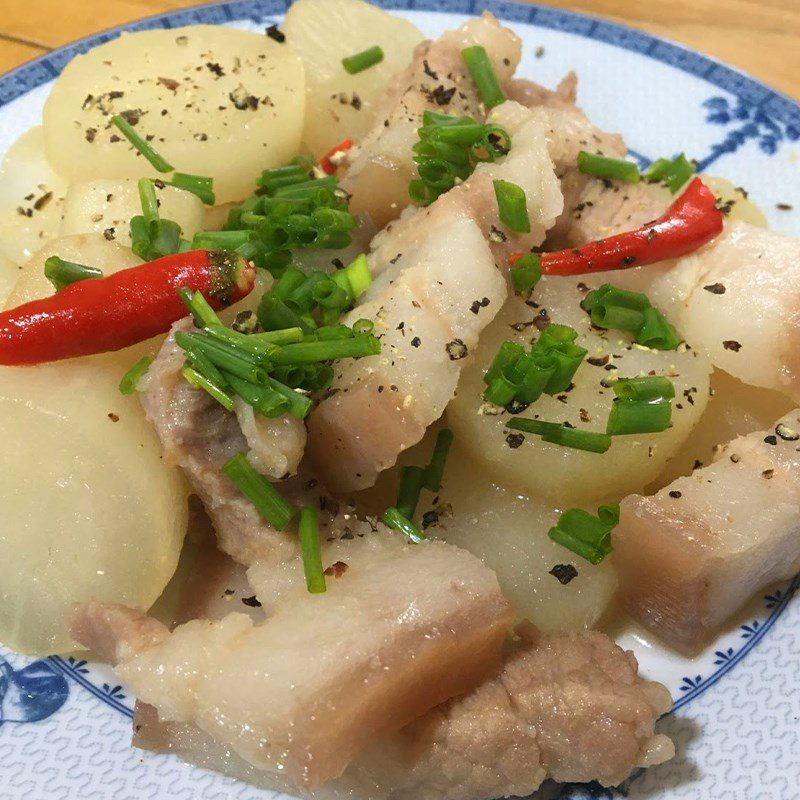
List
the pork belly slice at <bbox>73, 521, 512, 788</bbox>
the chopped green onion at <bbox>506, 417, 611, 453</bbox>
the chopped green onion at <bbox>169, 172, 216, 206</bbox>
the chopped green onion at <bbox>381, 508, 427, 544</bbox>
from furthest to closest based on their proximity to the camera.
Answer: the chopped green onion at <bbox>169, 172, 216, 206</bbox> → the chopped green onion at <bbox>506, 417, 611, 453</bbox> → the chopped green onion at <bbox>381, 508, 427, 544</bbox> → the pork belly slice at <bbox>73, 521, 512, 788</bbox>

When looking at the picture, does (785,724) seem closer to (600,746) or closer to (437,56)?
(600,746)

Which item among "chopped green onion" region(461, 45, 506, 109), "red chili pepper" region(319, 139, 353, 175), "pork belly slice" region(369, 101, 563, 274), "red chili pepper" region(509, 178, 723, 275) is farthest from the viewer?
"red chili pepper" region(319, 139, 353, 175)

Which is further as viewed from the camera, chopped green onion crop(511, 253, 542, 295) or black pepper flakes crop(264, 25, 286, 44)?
black pepper flakes crop(264, 25, 286, 44)

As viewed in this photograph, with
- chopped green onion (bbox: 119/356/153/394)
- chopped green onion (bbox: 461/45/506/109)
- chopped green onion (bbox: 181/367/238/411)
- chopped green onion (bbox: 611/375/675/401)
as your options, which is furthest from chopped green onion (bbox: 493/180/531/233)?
chopped green onion (bbox: 119/356/153/394)

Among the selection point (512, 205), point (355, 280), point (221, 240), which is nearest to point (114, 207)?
point (221, 240)

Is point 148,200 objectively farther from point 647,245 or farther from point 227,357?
point 647,245

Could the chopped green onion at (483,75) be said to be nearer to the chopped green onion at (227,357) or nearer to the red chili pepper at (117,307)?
the red chili pepper at (117,307)

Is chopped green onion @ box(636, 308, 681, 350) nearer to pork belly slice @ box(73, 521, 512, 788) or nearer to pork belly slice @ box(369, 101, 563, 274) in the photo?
pork belly slice @ box(369, 101, 563, 274)
